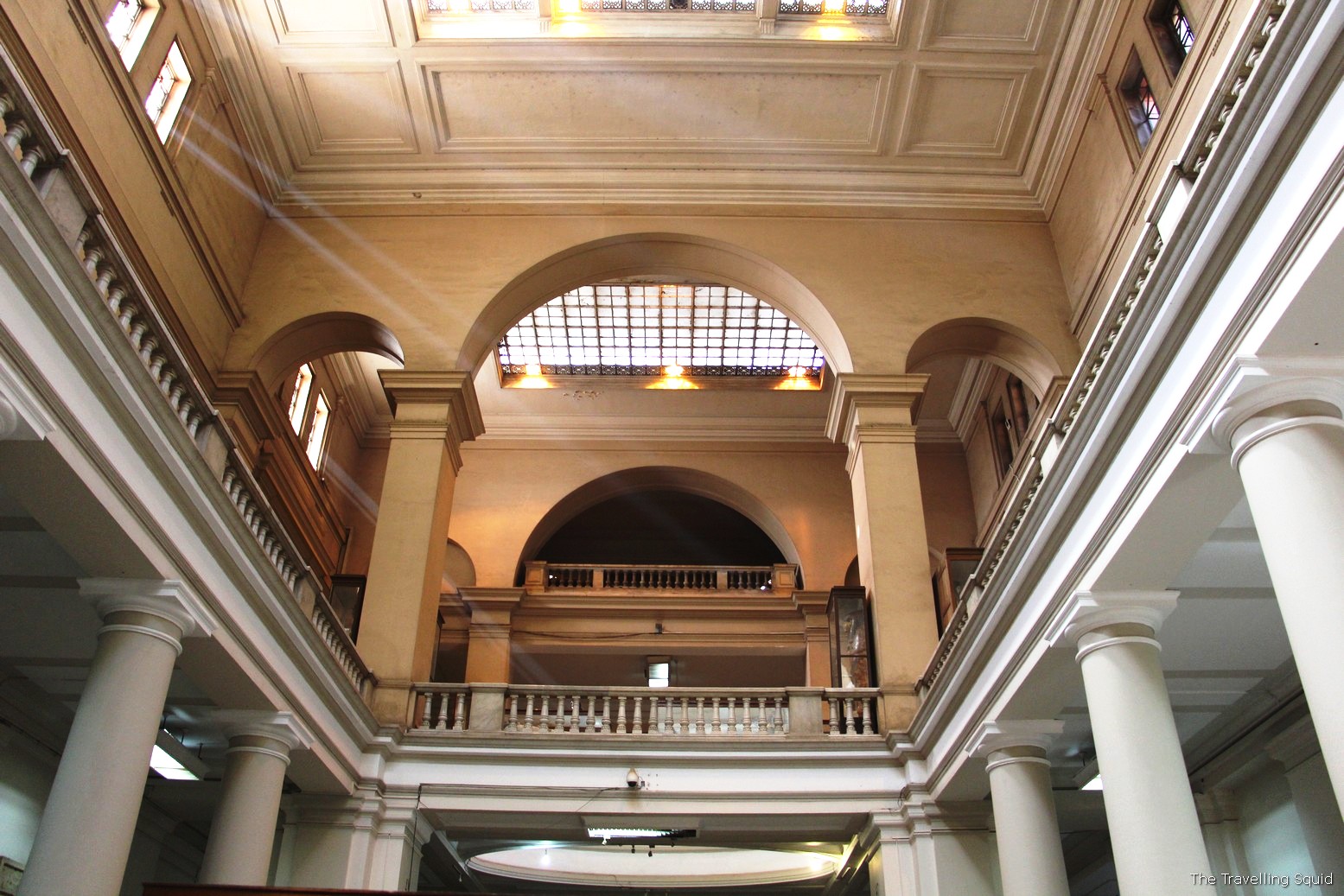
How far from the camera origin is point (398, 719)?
11367 mm

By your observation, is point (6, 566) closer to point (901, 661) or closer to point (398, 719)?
point (398, 719)

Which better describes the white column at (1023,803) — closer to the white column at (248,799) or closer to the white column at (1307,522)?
the white column at (1307,522)

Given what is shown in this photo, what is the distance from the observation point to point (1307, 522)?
505 cm

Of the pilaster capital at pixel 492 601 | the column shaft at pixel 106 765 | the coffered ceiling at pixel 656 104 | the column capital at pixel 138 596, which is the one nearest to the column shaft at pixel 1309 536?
the column capital at pixel 138 596

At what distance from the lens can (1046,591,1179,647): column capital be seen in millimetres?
6992

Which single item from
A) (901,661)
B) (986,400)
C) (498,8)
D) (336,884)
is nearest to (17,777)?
(336,884)

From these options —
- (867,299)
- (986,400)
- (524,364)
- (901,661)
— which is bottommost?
(901,661)

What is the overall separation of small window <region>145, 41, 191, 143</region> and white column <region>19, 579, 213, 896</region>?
7250 mm

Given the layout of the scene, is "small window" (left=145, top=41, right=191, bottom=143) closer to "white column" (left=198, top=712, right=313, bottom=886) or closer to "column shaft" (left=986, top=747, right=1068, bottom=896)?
"white column" (left=198, top=712, right=313, bottom=886)

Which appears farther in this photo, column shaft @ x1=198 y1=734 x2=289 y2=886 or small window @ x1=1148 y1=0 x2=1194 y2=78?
small window @ x1=1148 y1=0 x2=1194 y2=78

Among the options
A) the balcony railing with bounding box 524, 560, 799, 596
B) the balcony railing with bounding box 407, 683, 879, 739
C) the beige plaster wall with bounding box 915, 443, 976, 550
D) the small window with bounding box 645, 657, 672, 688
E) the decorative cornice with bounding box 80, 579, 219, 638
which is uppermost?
the beige plaster wall with bounding box 915, 443, 976, 550

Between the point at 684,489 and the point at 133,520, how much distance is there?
14848 mm

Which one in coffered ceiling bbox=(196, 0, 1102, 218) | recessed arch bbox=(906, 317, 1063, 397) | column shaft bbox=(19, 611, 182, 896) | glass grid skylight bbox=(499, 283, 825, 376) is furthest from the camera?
glass grid skylight bbox=(499, 283, 825, 376)

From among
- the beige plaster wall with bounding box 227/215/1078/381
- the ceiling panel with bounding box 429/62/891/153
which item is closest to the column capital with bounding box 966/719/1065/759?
the beige plaster wall with bounding box 227/215/1078/381
